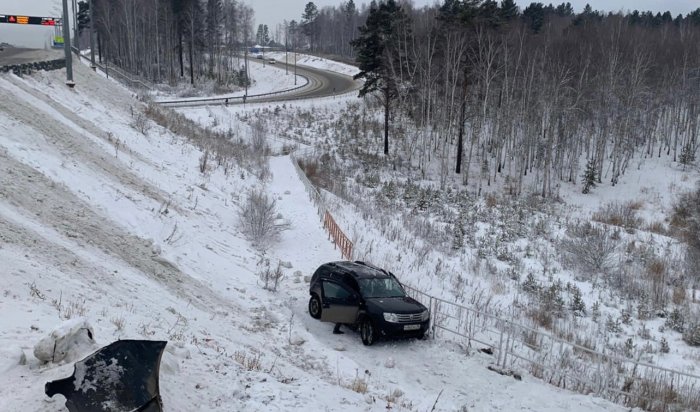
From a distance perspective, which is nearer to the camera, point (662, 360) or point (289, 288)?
point (662, 360)

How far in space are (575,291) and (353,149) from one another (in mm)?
31065

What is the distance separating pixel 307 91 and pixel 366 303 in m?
58.7

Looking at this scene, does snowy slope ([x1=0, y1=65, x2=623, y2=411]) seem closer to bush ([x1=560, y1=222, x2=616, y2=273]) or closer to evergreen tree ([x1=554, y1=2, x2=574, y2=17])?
bush ([x1=560, y1=222, x2=616, y2=273])

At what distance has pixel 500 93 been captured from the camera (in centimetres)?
4675

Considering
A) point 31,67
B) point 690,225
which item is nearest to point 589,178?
point 690,225

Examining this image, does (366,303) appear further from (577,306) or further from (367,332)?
(577,306)

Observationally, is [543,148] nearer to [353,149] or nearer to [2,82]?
[353,149]

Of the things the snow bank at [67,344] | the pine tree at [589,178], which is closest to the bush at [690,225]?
the pine tree at [589,178]

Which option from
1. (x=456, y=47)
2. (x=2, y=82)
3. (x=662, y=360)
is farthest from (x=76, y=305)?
(x=456, y=47)

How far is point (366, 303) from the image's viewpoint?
11891mm

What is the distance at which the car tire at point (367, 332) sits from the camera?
11.5m

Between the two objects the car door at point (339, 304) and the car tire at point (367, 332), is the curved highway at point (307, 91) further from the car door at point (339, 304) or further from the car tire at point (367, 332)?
the car tire at point (367, 332)

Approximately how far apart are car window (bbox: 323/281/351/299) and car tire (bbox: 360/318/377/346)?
2.70 feet

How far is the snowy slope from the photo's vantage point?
277 inches
